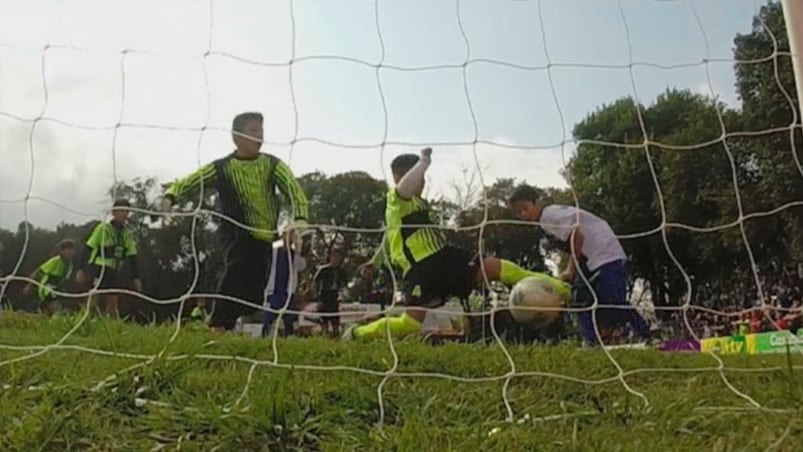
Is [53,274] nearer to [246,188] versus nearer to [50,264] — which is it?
[50,264]

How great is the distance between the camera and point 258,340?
1961 millimetres

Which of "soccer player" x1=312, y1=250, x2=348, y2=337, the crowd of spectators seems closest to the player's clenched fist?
the crowd of spectators

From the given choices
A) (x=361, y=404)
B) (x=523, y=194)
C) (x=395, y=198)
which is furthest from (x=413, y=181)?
(x=361, y=404)

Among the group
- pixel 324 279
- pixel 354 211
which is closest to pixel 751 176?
pixel 354 211

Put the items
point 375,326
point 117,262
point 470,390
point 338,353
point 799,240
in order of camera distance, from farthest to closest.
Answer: point 799,240 → point 117,262 → point 375,326 → point 338,353 → point 470,390

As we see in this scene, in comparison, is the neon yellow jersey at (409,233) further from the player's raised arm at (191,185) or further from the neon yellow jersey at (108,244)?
the neon yellow jersey at (108,244)

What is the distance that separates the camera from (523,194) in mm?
2824

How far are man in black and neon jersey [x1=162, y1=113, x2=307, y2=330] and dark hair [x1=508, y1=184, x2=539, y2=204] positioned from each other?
29.8 inches

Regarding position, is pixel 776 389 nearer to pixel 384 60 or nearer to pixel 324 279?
pixel 384 60

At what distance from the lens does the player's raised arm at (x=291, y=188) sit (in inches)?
94.8

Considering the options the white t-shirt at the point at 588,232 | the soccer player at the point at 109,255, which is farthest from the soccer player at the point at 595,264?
the soccer player at the point at 109,255

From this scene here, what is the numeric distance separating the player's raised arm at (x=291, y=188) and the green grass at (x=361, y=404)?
82 cm

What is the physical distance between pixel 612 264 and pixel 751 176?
5.08 m

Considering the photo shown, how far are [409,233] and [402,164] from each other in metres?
0.20
